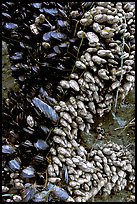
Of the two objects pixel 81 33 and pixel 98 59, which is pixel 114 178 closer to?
pixel 98 59

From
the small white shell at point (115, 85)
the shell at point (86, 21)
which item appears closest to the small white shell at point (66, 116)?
the small white shell at point (115, 85)

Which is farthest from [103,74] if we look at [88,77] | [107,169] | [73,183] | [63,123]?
[73,183]

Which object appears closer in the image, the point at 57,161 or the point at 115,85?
the point at 57,161

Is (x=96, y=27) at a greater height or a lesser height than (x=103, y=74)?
greater

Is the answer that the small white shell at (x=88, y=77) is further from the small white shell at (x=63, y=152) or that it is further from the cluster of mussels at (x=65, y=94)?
the small white shell at (x=63, y=152)

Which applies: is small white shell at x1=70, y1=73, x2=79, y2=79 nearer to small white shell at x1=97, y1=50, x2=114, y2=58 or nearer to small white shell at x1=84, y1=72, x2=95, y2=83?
small white shell at x1=84, y1=72, x2=95, y2=83

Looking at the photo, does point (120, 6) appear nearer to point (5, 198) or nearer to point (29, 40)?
point (29, 40)

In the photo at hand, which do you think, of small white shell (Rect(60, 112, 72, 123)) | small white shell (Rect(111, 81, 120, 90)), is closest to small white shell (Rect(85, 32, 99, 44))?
small white shell (Rect(111, 81, 120, 90))

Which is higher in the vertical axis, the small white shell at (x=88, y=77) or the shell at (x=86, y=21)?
the shell at (x=86, y=21)
